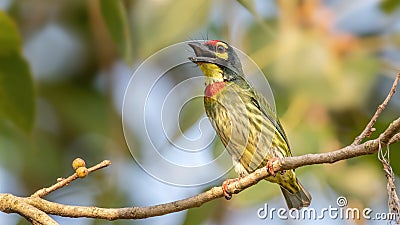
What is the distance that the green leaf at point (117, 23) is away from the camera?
1753mm

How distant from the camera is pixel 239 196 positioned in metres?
1.85

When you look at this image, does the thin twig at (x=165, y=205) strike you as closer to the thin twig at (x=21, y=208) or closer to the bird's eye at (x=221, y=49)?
the thin twig at (x=21, y=208)

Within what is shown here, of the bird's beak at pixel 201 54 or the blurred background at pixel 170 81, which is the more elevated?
the blurred background at pixel 170 81

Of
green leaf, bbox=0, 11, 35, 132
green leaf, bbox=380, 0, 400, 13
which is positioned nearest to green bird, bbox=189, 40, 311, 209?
green leaf, bbox=0, 11, 35, 132

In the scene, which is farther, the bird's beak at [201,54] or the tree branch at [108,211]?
the bird's beak at [201,54]

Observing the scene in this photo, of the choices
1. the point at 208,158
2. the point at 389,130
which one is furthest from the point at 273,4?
the point at 389,130

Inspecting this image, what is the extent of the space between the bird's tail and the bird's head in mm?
312

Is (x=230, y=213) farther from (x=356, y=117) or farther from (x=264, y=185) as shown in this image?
(x=356, y=117)

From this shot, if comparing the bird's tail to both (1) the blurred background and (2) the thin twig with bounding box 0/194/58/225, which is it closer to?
(1) the blurred background

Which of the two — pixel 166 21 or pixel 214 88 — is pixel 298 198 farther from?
pixel 166 21

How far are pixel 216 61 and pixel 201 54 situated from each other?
35mm

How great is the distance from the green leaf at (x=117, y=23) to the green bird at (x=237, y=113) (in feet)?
0.69

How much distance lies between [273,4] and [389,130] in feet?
4.02

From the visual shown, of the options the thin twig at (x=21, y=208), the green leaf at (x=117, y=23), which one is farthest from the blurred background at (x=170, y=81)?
the thin twig at (x=21, y=208)
